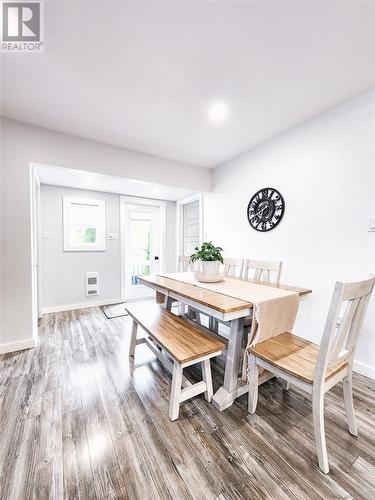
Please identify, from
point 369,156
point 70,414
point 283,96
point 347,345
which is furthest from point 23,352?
point 369,156

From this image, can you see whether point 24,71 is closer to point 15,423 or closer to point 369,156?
point 15,423

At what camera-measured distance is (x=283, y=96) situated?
1883 millimetres

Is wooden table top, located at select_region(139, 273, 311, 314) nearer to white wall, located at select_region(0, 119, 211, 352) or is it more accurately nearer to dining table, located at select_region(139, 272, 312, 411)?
dining table, located at select_region(139, 272, 312, 411)

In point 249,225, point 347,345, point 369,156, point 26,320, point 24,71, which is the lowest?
point 26,320

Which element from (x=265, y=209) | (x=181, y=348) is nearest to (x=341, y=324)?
(x=181, y=348)

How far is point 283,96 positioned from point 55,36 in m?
1.84

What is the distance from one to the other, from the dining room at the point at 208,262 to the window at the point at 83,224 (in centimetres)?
78

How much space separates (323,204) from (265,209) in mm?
697

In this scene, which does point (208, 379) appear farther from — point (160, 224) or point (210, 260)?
point (160, 224)

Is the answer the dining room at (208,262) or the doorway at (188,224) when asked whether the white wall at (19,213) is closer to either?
the dining room at (208,262)

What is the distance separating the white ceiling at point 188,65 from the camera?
121 cm

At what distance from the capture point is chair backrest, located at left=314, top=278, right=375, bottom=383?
0.95 m

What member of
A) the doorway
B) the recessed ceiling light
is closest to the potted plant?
the recessed ceiling light

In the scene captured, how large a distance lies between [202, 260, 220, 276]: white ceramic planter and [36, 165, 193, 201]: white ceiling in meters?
1.74
